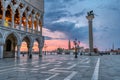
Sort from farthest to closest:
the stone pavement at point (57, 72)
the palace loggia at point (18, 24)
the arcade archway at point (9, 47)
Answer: the arcade archway at point (9, 47) → the palace loggia at point (18, 24) → the stone pavement at point (57, 72)

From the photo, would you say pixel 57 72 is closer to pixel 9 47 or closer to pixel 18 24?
pixel 9 47

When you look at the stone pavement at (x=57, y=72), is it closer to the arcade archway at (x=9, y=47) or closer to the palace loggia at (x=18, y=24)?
the palace loggia at (x=18, y=24)

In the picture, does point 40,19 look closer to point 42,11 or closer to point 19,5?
point 42,11

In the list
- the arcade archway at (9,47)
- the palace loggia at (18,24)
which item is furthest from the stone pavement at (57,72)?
the arcade archway at (9,47)

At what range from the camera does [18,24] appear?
1372 inches

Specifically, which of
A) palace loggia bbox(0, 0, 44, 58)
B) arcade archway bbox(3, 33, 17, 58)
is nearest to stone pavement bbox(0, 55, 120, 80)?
palace loggia bbox(0, 0, 44, 58)

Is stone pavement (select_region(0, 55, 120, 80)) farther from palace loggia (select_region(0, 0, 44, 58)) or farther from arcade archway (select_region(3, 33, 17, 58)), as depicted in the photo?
arcade archway (select_region(3, 33, 17, 58))

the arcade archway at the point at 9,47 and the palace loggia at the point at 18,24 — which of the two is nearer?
the palace loggia at the point at 18,24

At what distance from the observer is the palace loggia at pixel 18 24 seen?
26297 millimetres

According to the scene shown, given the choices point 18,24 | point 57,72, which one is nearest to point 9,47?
point 18,24

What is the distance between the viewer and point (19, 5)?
30688mm

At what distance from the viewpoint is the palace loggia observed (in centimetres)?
2630

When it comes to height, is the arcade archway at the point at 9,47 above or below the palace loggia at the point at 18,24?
below

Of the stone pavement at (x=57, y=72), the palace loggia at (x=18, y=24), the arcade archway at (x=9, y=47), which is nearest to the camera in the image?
the stone pavement at (x=57, y=72)
